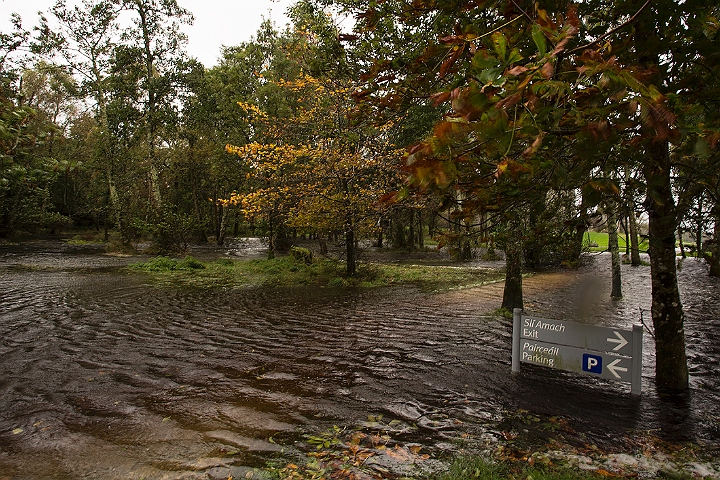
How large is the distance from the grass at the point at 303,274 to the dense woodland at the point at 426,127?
3.79 ft

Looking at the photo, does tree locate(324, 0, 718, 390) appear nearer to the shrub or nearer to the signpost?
the signpost

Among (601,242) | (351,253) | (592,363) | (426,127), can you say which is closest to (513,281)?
(592,363)

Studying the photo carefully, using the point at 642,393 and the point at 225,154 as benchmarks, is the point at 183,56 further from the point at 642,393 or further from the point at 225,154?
the point at 642,393

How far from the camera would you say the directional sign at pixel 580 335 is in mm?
4703

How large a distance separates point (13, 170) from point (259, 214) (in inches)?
345

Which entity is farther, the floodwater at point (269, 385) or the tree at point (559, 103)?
the floodwater at point (269, 385)

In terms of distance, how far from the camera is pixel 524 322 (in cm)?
542

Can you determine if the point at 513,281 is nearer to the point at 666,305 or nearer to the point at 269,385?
the point at 666,305

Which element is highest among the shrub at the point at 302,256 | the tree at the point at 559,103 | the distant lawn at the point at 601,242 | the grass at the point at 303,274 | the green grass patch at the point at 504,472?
the tree at the point at 559,103

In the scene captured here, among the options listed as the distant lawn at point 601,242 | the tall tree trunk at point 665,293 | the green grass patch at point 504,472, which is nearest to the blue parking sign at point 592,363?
the tall tree trunk at point 665,293

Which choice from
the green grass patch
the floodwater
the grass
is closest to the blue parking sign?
the floodwater

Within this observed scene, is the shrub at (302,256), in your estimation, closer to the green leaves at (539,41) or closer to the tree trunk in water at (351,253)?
the tree trunk in water at (351,253)

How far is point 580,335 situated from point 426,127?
16.7m

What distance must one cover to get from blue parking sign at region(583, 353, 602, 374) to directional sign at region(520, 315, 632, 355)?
0.10m
